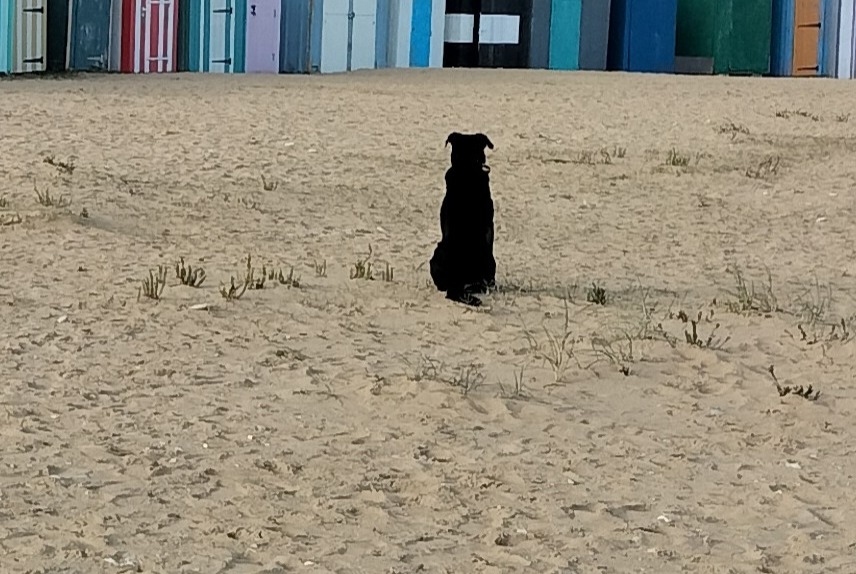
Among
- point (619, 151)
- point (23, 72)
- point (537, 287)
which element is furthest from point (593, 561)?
point (23, 72)

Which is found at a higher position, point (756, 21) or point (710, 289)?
point (756, 21)

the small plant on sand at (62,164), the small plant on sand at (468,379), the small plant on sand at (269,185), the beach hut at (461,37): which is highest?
the beach hut at (461,37)

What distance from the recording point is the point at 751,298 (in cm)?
670

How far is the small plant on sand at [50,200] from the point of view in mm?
8367

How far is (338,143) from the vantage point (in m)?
12.1

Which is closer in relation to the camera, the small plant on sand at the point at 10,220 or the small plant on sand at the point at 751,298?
the small plant on sand at the point at 751,298

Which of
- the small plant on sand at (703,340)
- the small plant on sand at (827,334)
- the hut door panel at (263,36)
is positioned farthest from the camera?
the hut door panel at (263,36)

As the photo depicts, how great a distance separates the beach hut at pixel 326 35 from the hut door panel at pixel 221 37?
40.8 inches

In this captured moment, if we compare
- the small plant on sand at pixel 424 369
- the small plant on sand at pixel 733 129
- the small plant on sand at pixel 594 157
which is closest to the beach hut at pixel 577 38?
the small plant on sand at pixel 733 129

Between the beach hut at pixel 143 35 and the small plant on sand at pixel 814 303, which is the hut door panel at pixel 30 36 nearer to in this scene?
the beach hut at pixel 143 35

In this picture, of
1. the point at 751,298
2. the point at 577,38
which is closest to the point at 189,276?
the point at 751,298

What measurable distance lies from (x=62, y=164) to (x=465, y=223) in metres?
3.97

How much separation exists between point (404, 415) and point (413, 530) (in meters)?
1.05

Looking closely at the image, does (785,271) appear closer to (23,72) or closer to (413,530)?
(413,530)
